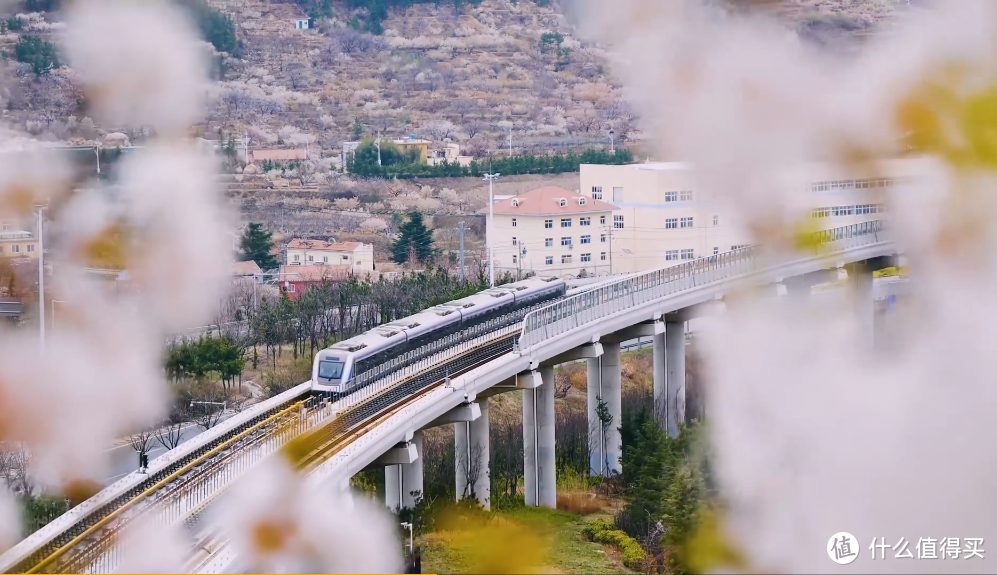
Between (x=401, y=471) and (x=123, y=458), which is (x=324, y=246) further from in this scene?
(x=401, y=471)

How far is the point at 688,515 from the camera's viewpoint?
9.62 metres

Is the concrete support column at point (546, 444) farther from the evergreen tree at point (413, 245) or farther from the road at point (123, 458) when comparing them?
the evergreen tree at point (413, 245)

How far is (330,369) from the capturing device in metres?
12.5

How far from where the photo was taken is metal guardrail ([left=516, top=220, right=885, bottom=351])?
44.1 feet

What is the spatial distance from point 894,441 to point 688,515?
9.94 feet

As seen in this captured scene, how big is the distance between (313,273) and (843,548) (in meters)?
20.4

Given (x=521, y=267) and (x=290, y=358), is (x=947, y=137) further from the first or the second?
(x=521, y=267)

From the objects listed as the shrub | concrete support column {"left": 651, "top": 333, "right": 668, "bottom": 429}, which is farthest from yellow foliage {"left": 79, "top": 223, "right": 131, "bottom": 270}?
concrete support column {"left": 651, "top": 333, "right": 668, "bottom": 429}

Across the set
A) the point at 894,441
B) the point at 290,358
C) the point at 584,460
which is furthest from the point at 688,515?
the point at 290,358

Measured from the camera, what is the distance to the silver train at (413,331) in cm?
1245

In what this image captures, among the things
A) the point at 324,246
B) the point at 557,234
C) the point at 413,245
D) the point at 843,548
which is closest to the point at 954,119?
the point at 843,548

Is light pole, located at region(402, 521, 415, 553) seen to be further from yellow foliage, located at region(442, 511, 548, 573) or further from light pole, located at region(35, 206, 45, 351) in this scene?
light pole, located at region(35, 206, 45, 351)

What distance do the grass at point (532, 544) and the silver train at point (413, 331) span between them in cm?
176

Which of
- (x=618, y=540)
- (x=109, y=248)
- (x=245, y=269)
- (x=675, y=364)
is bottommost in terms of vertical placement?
(x=618, y=540)
